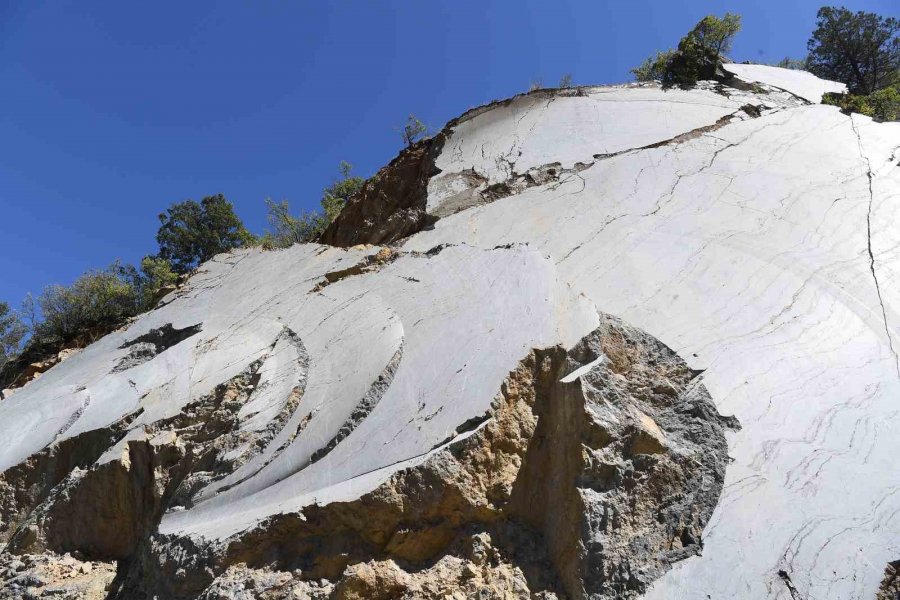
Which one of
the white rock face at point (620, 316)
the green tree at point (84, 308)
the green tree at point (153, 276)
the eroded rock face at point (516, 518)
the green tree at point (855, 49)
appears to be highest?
the green tree at point (855, 49)

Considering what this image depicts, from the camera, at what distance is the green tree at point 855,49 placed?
10672 millimetres

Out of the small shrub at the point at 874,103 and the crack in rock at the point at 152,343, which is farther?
the small shrub at the point at 874,103

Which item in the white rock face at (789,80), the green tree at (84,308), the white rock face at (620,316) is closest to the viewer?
the white rock face at (620,316)

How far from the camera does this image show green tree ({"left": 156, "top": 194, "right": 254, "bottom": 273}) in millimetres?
12164

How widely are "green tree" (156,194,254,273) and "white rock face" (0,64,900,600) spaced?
295 inches

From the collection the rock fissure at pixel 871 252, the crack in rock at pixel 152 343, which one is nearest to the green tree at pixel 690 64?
the rock fissure at pixel 871 252

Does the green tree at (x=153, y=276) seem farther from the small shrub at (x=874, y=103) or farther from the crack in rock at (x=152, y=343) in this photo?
the small shrub at (x=874, y=103)

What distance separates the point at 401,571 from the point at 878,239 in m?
3.24

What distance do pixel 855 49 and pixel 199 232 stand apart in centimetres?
1294

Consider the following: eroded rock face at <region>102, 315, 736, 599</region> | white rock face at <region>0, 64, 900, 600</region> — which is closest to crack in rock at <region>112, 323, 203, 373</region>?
white rock face at <region>0, 64, 900, 600</region>

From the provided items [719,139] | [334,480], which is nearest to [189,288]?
[334,480]

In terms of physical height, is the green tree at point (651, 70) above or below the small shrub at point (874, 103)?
above

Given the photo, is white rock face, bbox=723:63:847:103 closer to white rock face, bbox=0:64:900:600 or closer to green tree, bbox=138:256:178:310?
white rock face, bbox=0:64:900:600

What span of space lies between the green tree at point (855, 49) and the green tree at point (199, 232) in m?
11.6
